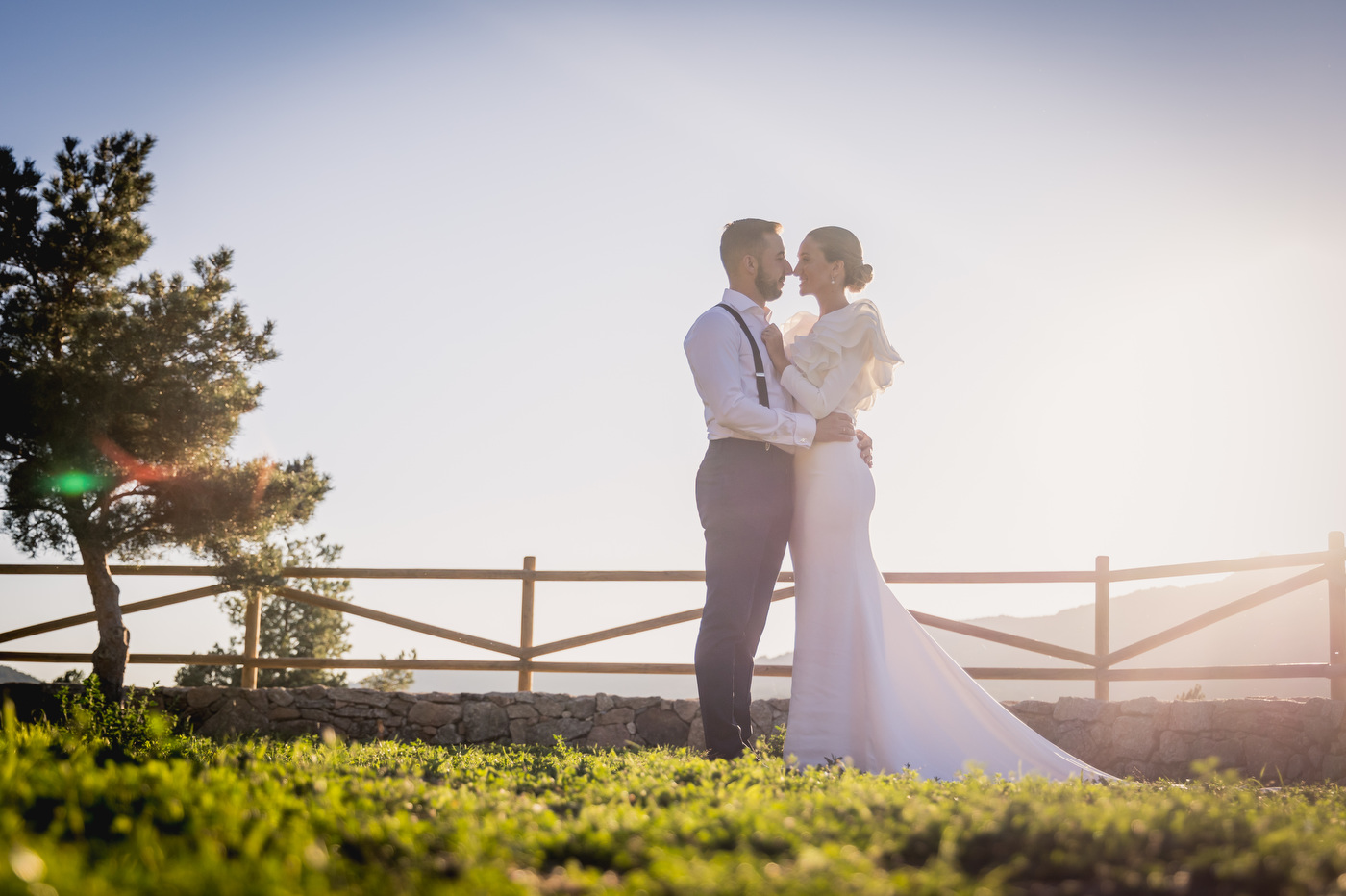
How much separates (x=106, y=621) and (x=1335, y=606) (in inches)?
396

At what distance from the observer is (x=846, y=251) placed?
4.91m

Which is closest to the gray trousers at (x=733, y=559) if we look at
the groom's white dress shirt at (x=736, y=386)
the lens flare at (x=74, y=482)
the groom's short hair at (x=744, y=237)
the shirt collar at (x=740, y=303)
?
the groom's white dress shirt at (x=736, y=386)

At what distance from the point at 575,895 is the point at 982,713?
3.33 metres

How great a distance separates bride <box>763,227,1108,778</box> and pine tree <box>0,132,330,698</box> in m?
Result: 5.79

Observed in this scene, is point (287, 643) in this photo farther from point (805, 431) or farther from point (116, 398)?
point (805, 431)

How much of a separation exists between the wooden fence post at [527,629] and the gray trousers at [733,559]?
3640mm

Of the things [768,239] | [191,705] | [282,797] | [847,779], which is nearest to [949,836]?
[847,779]

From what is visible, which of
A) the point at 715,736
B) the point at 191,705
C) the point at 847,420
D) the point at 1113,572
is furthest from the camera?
the point at 191,705

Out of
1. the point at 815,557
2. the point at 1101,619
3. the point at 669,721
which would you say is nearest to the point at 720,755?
the point at 815,557

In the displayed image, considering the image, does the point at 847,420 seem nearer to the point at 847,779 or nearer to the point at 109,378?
the point at 847,779

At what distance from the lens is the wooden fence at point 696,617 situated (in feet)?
21.8

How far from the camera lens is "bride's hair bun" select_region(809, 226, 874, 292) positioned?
4.88 m

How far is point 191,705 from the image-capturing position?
7949mm

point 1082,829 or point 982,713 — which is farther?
point 982,713
